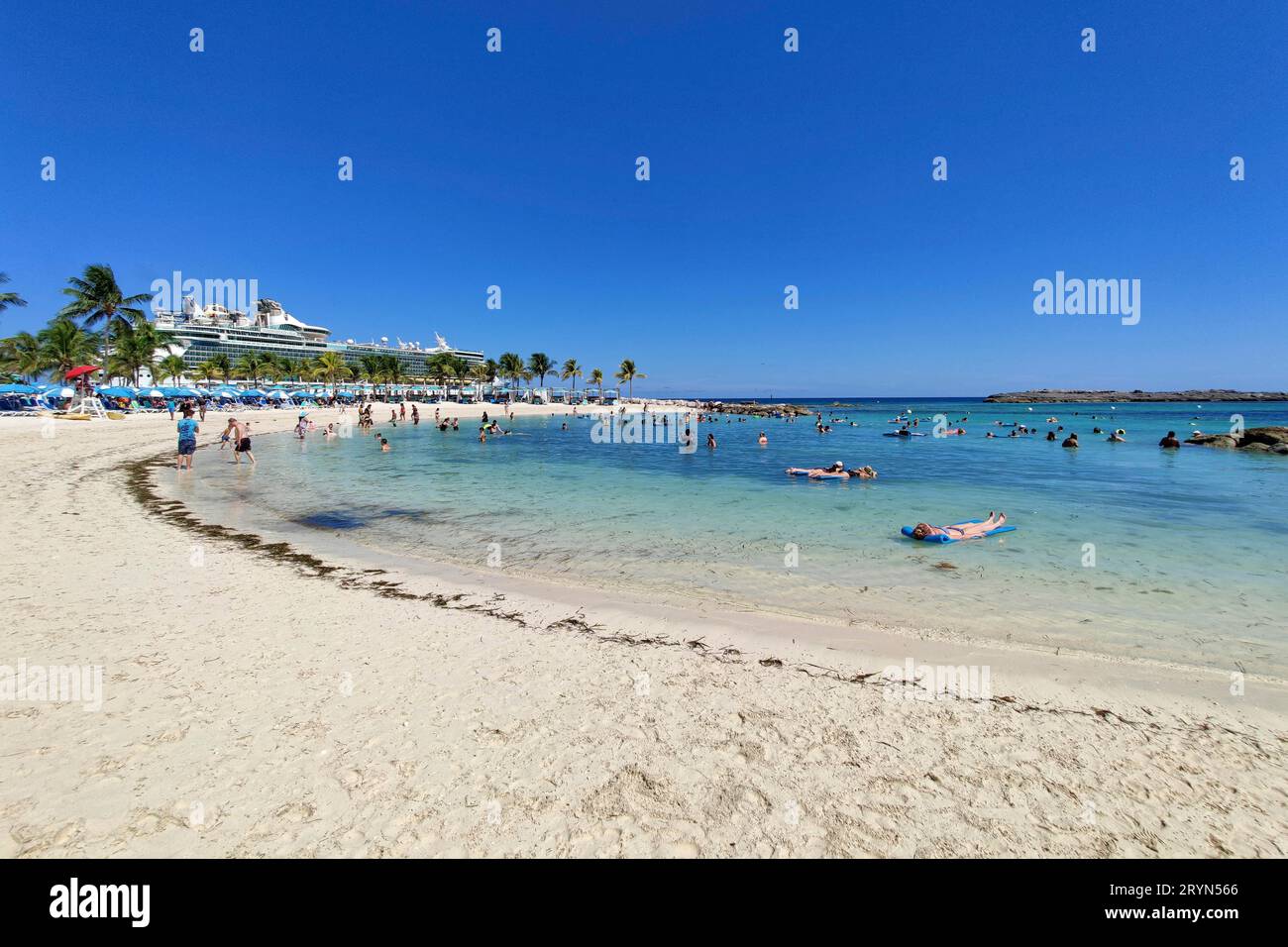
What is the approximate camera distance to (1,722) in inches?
157

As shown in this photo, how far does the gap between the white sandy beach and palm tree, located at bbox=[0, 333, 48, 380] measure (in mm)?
88486

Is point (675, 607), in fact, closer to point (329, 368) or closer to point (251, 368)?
point (329, 368)

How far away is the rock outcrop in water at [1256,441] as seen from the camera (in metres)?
32.7

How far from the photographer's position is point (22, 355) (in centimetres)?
6512

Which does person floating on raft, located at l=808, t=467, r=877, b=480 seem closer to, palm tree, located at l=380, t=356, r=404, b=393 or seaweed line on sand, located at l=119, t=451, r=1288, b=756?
seaweed line on sand, located at l=119, t=451, r=1288, b=756

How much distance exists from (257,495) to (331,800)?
16.0 m

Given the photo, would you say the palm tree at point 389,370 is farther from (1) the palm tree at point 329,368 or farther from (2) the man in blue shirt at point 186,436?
(2) the man in blue shirt at point 186,436

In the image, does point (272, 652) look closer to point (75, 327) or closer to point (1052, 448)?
point (1052, 448)

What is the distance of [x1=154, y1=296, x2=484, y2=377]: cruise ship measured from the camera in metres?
123

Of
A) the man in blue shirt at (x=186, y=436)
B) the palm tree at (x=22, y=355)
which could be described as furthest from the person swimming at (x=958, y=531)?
the palm tree at (x=22, y=355)

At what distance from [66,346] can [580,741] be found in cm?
7232

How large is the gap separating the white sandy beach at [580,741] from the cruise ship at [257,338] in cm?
11371
